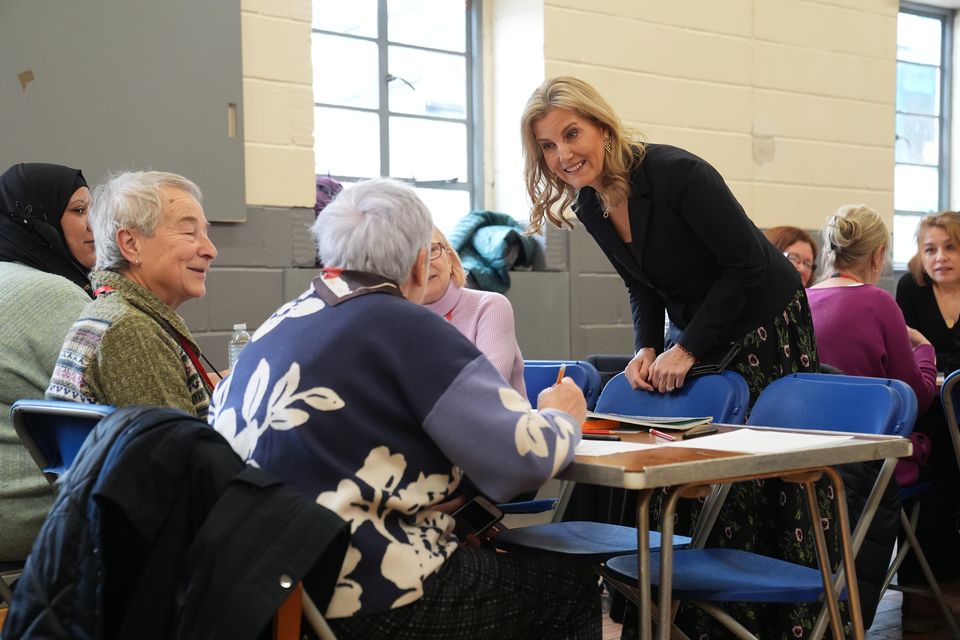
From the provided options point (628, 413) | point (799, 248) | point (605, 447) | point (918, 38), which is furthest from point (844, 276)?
point (918, 38)

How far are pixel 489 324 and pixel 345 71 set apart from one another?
6.62ft

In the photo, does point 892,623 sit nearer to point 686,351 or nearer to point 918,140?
point 686,351

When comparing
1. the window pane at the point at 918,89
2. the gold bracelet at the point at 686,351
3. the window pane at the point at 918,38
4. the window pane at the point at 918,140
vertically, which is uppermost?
the window pane at the point at 918,38

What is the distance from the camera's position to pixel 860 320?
3080mm

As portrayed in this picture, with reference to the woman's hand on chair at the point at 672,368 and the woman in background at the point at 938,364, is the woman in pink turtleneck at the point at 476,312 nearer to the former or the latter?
the woman's hand on chair at the point at 672,368

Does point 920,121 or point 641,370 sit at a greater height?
point 920,121

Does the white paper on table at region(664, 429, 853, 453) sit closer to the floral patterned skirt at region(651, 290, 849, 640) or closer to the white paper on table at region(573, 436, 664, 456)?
the white paper on table at region(573, 436, 664, 456)

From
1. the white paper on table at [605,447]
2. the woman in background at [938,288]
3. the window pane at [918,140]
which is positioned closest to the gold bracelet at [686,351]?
the white paper on table at [605,447]

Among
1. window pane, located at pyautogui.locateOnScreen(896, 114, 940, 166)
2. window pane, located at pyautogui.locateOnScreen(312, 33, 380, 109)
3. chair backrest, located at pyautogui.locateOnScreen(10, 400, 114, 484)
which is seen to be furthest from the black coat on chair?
window pane, located at pyautogui.locateOnScreen(896, 114, 940, 166)

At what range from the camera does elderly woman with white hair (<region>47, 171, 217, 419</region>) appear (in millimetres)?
1910

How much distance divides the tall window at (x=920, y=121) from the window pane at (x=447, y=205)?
2732 mm

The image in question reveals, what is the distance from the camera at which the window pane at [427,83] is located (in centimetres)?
463

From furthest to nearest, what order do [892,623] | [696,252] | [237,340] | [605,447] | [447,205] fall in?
[447,205] < [237,340] < [892,623] < [696,252] < [605,447]

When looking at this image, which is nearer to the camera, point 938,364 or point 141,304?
point 141,304
